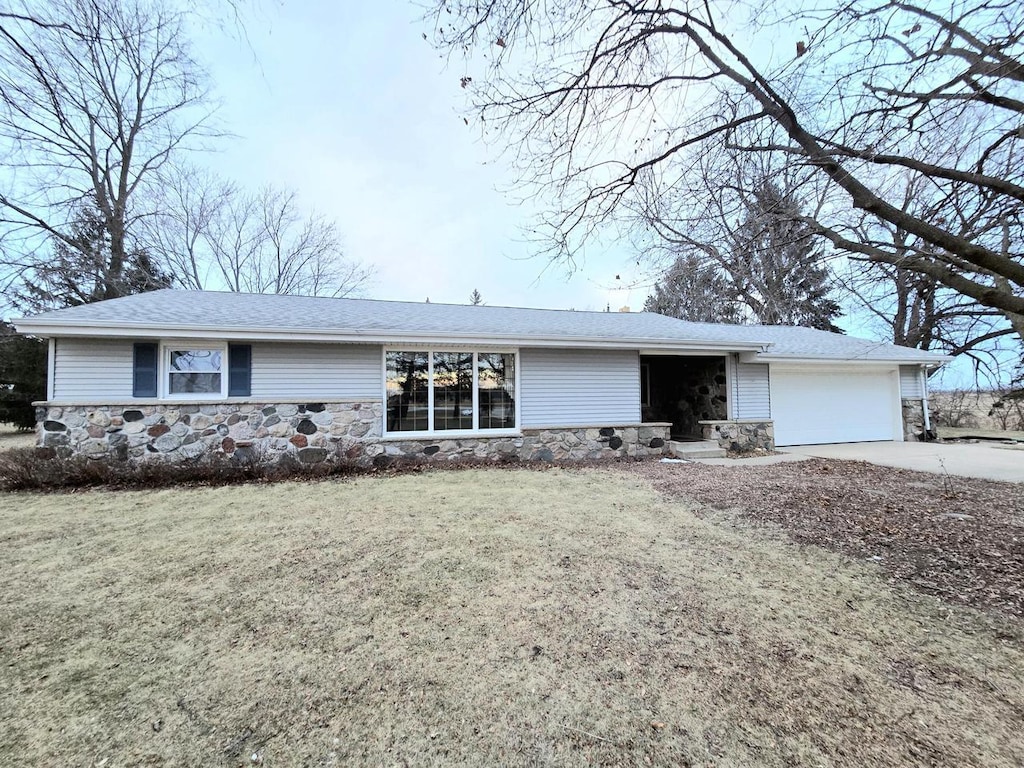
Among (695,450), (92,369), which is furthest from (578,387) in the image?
(92,369)

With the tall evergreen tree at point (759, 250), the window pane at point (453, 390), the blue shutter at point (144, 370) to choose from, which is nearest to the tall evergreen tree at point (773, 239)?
the tall evergreen tree at point (759, 250)

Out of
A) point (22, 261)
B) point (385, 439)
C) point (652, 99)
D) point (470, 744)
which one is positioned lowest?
point (470, 744)

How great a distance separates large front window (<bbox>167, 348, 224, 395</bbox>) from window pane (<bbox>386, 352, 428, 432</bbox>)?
287 cm

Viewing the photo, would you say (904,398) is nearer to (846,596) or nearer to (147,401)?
(846,596)

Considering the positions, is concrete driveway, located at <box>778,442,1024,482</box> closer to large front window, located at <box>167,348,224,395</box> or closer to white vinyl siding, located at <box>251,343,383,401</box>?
white vinyl siding, located at <box>251,343,383,401</box>

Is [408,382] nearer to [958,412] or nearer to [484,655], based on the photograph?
[484,655]

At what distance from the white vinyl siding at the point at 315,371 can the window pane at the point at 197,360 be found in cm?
63

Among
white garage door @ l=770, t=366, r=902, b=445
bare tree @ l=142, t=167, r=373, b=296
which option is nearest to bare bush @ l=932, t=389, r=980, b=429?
white garage door @ l=770, t=366, r=902, b=445

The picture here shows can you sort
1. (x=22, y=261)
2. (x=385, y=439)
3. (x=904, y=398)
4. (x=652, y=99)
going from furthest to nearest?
(x=22, y=261), (x=904, y=398), (x=385, y=439), (x=652, y=99)

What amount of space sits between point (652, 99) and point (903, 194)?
3.33 metres

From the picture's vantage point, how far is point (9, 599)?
10.4 ft

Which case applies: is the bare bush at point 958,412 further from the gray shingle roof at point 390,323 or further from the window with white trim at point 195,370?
the window with white trim at point 195,370

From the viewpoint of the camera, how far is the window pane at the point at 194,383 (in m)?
7.89

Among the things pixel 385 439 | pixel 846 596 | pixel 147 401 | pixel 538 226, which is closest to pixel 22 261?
pixel 147 401
